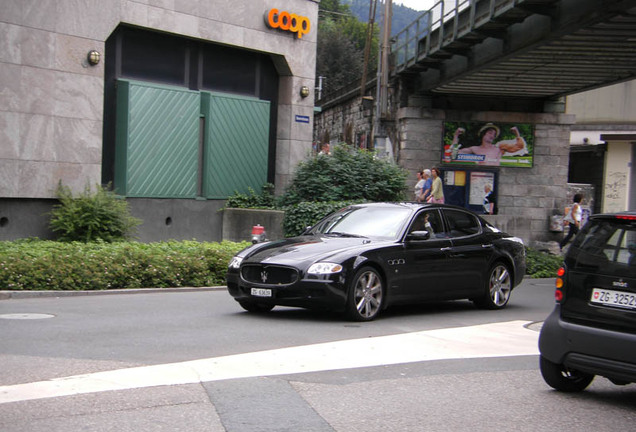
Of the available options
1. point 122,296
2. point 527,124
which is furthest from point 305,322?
point 527,124

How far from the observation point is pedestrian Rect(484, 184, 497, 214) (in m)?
30.2

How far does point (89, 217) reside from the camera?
17.0m

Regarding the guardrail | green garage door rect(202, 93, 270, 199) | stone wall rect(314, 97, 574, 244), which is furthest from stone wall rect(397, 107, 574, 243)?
green garage door rect(202, 93, 270, 199)

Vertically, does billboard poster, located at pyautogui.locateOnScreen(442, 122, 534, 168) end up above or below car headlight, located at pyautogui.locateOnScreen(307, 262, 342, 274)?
above

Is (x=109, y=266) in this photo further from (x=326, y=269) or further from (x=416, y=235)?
(x=416, y=235)

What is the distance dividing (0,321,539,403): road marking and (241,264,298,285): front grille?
1453 mm

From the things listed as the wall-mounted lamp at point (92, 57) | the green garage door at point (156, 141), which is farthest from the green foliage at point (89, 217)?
the wall-mounted lamp at point (92, 57)

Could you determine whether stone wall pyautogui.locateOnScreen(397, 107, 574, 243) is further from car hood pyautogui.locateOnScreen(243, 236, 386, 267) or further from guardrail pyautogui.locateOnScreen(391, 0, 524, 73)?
car hood pyautogui.locateOnScreen(243, 236, 386, 267)

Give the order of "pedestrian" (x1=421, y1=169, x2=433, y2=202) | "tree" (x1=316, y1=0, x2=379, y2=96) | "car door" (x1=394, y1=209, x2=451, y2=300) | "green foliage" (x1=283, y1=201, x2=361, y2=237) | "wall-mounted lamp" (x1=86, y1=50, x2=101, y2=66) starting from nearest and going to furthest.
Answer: "car door" (x1=394, y1=209, x2=451, y2=300) → "wall-mounted lamp" (x1=86, y1=50, x2=101, y2=66) → "green foliage" (x1=283, y1=201, x2=361, y2=237) → "pedestrian" (x1=421, y1=169, x2=433, y2=202) → "tree" (x1=316, y1=0, x2=379, y2=96)

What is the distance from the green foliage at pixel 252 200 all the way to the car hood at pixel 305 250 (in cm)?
1060

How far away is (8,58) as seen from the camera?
53.9 feet

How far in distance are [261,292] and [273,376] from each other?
3.23 m

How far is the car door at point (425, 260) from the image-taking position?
10.8m

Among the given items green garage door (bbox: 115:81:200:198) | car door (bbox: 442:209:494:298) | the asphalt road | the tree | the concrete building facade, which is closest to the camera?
the asphalt road
